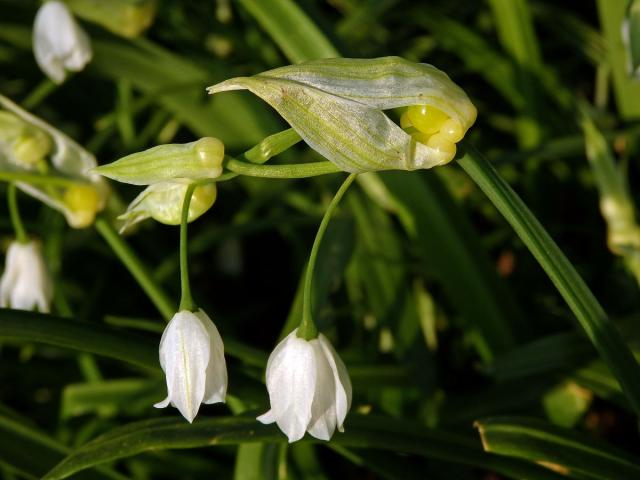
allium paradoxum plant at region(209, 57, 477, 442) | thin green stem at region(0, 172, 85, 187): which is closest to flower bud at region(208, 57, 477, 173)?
allium paradoxum plant at region(209, 57, 477, 442)

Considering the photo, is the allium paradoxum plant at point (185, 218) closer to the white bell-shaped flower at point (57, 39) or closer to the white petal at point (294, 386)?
the white petal at point (294, 386)

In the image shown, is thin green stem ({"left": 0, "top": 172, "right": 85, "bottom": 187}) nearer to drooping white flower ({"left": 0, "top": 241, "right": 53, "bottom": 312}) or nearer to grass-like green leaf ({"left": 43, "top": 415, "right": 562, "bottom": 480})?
drooping white flower ({"left": 0, "top": 241, "right": 53, "bottom": 312})

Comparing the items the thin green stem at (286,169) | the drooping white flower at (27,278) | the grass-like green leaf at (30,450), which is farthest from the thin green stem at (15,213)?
the thin green stem at (286,169)

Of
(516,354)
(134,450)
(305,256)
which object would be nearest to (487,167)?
(134,450)

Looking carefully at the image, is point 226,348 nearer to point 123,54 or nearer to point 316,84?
point 316,84

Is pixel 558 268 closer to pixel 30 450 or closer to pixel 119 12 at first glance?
pixel 30 450

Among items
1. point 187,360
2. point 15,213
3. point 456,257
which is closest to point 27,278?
point 15,213
